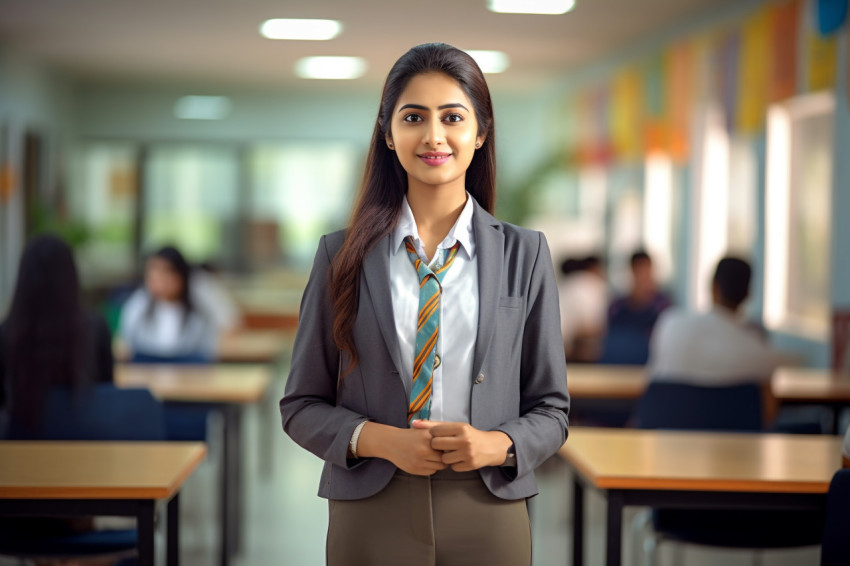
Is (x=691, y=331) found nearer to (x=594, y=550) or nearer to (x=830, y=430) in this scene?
(x=830, y=430)

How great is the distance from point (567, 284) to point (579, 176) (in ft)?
15.8

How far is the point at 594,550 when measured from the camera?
4.99m

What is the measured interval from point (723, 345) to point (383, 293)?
3.15m

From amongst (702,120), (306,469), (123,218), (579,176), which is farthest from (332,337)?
(123,218)

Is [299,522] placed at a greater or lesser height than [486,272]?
lesser

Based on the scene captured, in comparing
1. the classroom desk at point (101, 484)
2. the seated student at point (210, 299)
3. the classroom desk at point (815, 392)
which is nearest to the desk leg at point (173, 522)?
the classroom desk at point (101, 484)

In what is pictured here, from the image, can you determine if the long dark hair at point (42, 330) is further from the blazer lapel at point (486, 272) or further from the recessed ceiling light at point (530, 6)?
the recessed ceiling light at point (530, 6)

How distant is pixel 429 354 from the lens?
71.9 inches

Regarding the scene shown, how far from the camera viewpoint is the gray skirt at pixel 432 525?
184cm

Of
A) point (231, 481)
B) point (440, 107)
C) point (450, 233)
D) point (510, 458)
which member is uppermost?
point (440, 107)

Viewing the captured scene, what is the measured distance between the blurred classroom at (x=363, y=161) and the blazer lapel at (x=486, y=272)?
7.4 inches

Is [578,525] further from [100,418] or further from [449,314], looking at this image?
[449,314]

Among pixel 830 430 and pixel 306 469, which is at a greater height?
pixel 830 430

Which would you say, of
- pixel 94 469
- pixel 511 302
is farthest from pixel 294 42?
pixel 511 302
